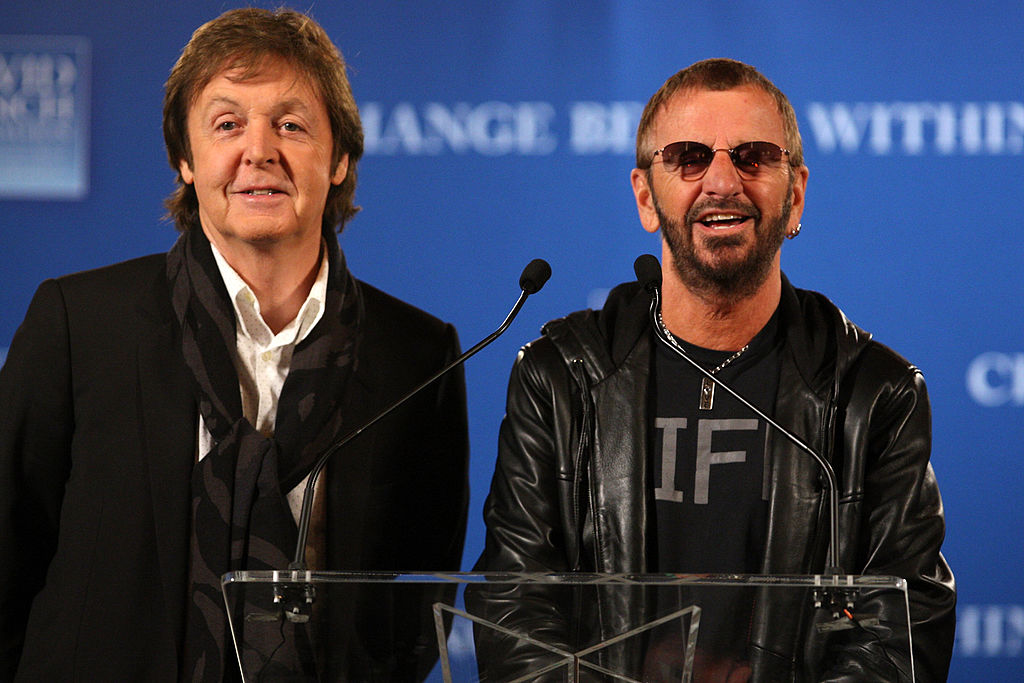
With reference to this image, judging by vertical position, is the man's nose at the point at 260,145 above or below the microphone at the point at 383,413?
above

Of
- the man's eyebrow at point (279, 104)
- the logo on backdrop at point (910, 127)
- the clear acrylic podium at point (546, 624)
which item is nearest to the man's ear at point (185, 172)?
the man's eyebrow at point (279, 104)

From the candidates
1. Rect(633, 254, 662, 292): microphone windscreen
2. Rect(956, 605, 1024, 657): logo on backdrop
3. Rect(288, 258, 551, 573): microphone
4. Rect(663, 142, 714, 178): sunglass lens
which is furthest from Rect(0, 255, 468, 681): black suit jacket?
Rect(956, 605, 1024, 657): logo on backdrop

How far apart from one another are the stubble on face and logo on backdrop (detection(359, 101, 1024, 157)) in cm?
116

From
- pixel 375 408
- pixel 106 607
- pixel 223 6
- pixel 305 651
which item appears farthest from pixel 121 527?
pixel 223 6

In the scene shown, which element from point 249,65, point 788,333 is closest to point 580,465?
point 788,333

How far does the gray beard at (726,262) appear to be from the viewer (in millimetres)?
2545

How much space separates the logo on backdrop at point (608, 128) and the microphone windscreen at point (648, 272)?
147 cm

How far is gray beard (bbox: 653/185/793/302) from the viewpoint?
2545 millimetres

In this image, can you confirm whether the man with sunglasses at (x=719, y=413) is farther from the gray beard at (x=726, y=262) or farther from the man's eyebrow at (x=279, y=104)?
the man's eyebrow at (x=279, y=104)

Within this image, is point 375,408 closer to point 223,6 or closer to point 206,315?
point 206,315

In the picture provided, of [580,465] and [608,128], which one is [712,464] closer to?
[580,465]

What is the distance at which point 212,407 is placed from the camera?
246cm

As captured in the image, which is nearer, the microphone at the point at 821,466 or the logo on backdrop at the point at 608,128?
the microphone at the point at 821,466

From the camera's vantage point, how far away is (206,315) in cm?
254
